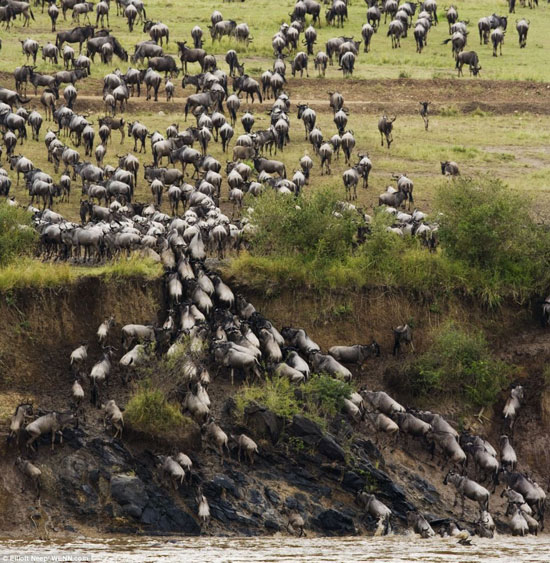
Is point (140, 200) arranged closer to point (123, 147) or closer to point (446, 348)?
point (123, 147)

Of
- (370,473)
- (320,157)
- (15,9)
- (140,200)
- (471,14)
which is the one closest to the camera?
(370,473)

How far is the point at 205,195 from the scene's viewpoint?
102 feet

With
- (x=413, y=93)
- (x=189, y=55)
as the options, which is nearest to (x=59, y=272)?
(x=189, y=55)

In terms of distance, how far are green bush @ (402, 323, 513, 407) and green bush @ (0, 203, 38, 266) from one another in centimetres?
835

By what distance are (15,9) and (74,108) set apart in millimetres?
12949

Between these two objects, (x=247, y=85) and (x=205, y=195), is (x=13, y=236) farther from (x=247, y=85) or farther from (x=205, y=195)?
(x=247, y=85)

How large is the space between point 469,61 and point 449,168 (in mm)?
13110

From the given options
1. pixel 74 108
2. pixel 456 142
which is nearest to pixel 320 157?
pixel 456 142

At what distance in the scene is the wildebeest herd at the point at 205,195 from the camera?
22.2m

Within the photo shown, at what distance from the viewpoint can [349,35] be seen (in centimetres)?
5225

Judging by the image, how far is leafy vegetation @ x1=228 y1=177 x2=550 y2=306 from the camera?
26219 millimetres

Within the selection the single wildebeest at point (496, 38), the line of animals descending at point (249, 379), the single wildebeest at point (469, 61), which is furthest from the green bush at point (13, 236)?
the single wildebeest at point (496, 38)

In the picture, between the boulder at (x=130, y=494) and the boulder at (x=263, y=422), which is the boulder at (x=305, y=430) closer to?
the boulder at (x=263, y=422)

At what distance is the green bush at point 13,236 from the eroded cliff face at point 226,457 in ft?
5.65
